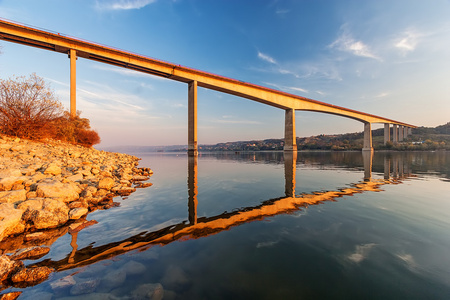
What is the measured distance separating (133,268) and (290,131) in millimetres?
47602

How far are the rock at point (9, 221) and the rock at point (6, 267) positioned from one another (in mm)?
1393

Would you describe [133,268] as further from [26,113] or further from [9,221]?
[26,113]

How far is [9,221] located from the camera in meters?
3.40

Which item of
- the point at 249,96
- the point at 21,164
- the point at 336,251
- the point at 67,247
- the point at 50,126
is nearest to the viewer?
the point at 336,251

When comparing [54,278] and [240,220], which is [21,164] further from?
[240,220]

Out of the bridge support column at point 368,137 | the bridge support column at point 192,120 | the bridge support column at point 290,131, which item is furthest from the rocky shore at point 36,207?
the bridge support column at point 368,137

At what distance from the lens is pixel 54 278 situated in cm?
226

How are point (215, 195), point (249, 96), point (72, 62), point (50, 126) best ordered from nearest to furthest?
point (215, 195) < point (50, 126) < point (72, 62) < point (249, 96)

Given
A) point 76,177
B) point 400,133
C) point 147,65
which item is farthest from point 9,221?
point 400,133

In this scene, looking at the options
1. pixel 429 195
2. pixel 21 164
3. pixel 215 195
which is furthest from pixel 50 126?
pixel 429 195

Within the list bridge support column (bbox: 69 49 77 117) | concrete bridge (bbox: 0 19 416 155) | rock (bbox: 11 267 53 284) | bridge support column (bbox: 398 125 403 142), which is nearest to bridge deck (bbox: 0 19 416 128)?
concrete bridge (bbox: 0 19 416 155)

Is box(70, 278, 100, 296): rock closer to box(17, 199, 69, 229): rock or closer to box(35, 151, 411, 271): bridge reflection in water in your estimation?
box(35, 151, 411, 271): bridge reflection in water

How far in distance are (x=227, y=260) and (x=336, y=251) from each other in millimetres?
1806

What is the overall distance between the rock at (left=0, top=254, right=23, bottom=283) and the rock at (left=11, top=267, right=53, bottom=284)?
0.16 meters
